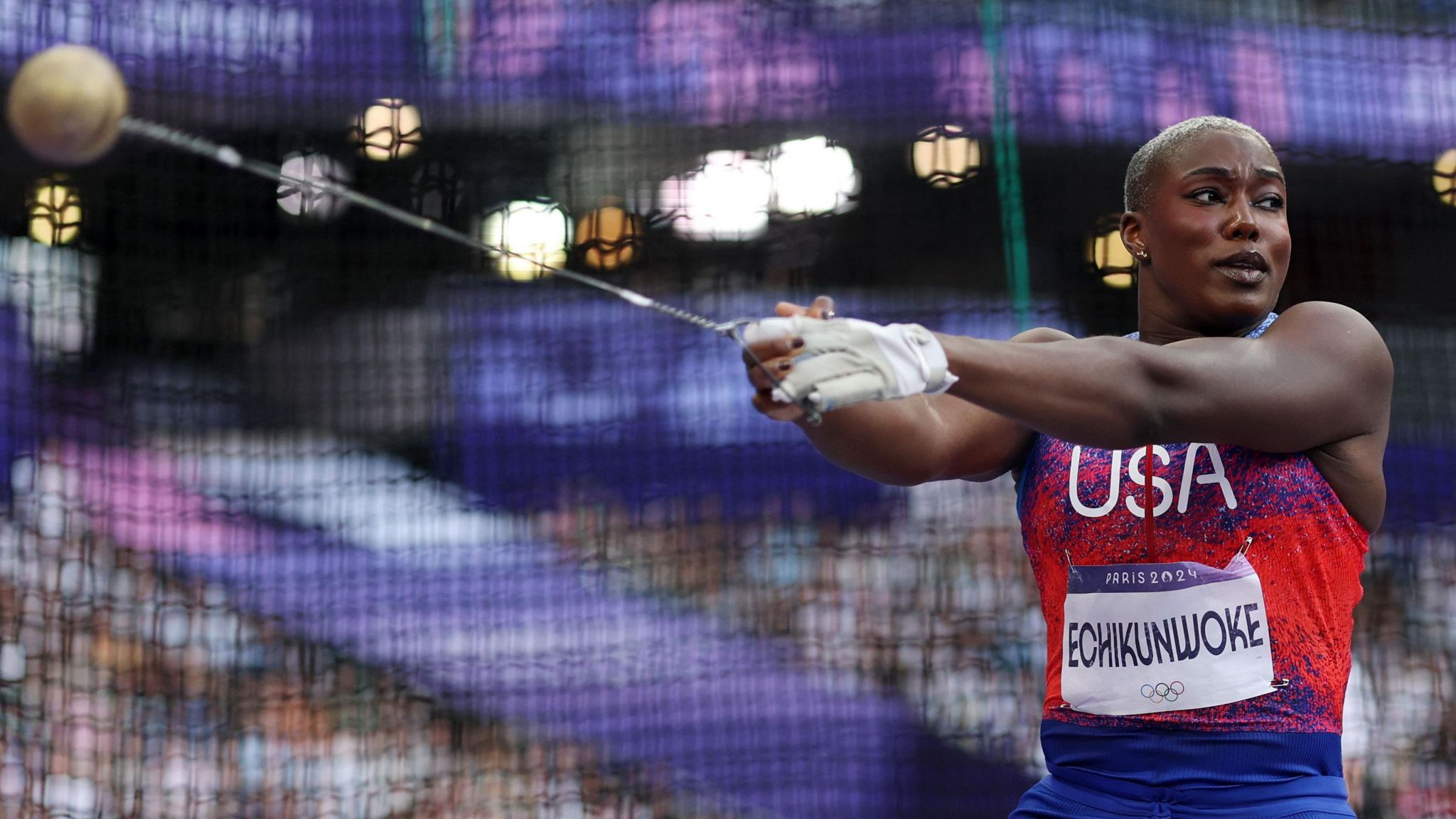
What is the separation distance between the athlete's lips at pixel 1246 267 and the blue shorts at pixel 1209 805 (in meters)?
0.73

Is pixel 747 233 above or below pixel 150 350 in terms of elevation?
above

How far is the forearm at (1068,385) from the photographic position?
1794 mm

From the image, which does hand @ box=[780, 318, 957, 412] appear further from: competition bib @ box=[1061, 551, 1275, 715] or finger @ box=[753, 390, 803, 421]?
competition bib @ box=[1061, 551, 1275, 715]

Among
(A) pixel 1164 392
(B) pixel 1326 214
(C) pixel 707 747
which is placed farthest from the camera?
(B) pixel 1326 214

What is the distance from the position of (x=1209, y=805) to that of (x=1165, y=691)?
16 centimetres

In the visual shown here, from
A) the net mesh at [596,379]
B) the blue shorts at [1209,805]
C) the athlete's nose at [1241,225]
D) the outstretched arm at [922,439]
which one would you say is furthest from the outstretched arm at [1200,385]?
the net mesh at [596,379]

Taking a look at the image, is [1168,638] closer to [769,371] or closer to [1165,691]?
[1165,691]

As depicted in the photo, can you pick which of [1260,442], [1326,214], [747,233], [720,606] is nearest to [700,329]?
[747,233]

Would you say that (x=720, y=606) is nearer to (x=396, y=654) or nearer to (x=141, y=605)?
(x=396, y=654)

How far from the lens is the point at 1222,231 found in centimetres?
220

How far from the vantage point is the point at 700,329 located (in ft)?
14.1

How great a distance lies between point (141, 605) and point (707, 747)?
1621 millimetres

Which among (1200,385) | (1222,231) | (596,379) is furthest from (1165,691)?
(596,379)

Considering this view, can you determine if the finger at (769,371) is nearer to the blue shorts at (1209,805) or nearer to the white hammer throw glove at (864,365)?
the white hammer throw glove at (864,365)
